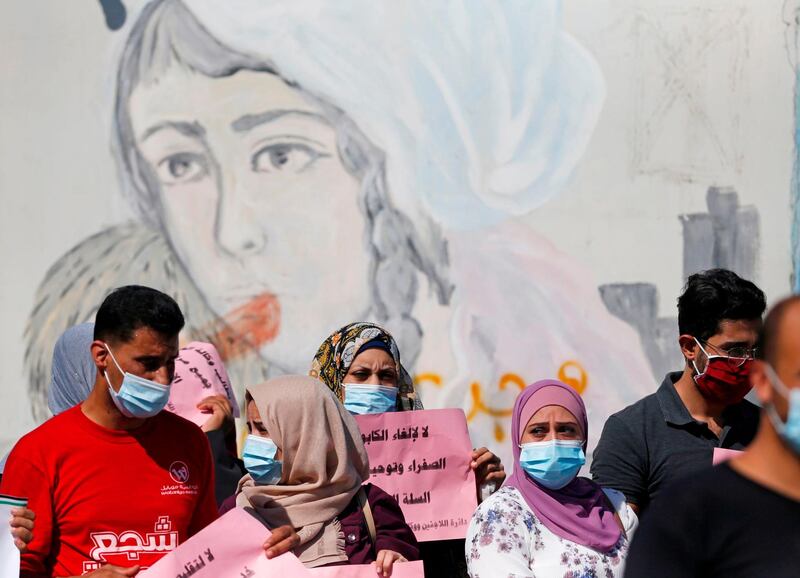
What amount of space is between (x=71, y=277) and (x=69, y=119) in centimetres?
82

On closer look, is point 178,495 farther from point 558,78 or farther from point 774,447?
point 558,78

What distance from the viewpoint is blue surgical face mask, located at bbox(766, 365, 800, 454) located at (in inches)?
87.7

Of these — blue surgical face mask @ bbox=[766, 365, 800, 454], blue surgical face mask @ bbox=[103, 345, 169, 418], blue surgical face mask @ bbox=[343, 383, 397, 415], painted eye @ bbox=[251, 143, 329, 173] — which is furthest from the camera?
painted eye @ bbox=[251, 143, 329, 173]

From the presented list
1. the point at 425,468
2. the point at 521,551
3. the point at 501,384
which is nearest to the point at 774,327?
the point at 521,551

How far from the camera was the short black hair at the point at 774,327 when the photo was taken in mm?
2297

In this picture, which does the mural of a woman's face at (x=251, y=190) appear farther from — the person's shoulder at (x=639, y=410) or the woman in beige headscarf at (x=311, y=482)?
the woman in beige headscarf at (x=311, y=482)

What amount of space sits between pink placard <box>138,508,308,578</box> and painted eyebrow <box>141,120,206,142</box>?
11.0 feet

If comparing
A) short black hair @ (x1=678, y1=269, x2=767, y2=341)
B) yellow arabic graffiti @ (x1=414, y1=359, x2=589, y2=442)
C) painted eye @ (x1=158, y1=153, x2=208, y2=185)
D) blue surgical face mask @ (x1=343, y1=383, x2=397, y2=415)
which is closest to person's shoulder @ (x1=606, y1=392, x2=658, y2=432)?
short black hair @ (x1=678, y1=269, x2=767, y2=341)

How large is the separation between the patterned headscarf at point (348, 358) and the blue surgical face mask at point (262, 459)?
2.83 feet

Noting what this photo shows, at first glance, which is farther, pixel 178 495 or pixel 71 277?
pixel 71 277

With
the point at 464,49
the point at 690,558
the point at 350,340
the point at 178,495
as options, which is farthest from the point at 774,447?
the point at 464,49

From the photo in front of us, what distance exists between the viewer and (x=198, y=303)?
641 cm

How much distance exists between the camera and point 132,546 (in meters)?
3.48

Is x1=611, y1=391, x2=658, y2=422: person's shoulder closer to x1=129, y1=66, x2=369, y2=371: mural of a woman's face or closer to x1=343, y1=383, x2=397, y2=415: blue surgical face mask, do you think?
x1=343, y1=383, x2=397, y2=415: blue surgical face mask
